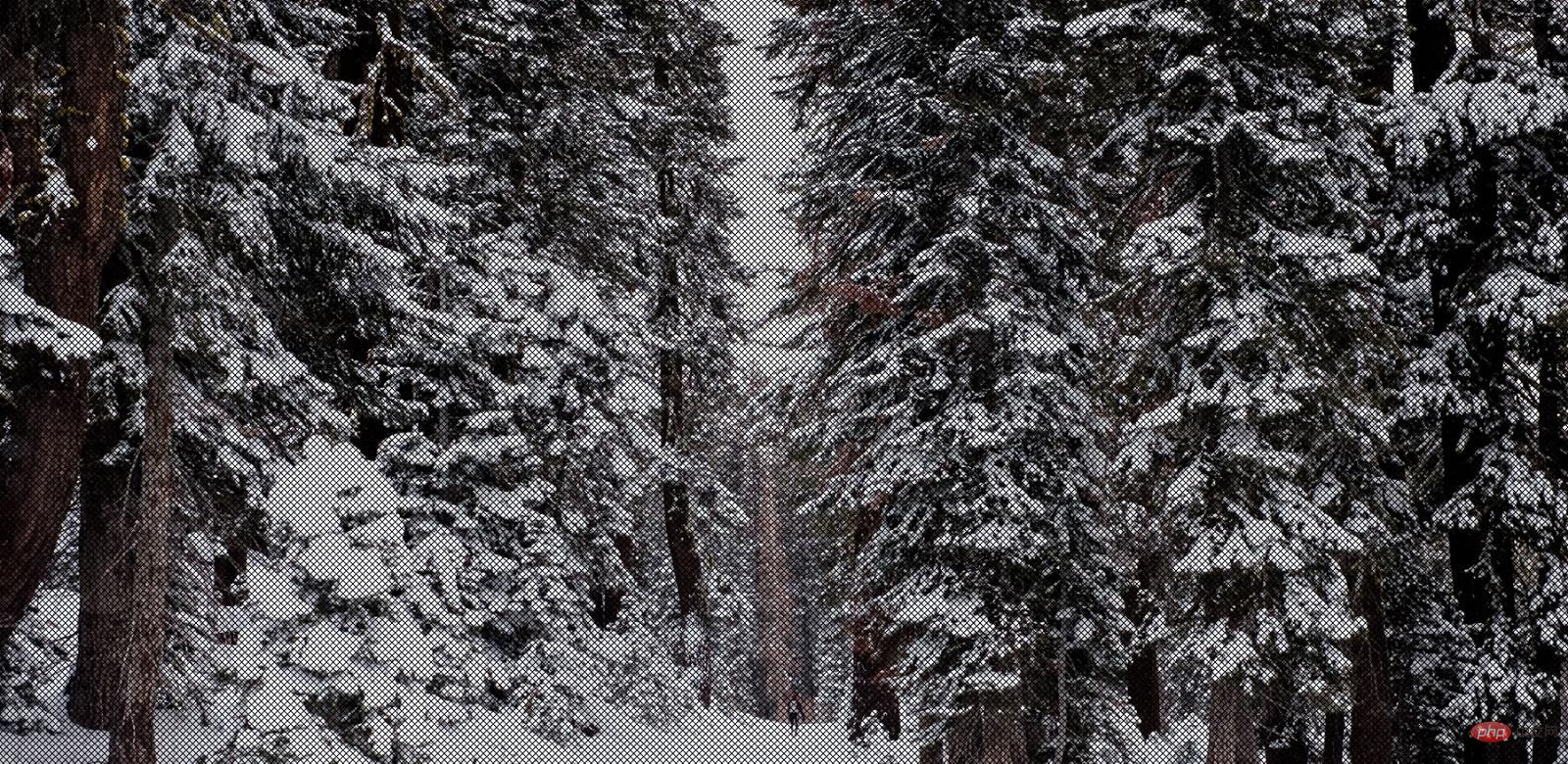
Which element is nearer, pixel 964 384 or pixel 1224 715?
pixel 1224 715

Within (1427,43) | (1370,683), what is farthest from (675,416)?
(1427,43)

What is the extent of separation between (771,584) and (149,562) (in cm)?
1669

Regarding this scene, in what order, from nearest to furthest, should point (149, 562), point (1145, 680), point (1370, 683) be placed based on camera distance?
point (149, 562)
point (1370, 683)
point (1145, 680)

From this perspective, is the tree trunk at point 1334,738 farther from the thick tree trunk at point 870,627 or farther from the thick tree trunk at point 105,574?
the thick tree trunk at point 105,574

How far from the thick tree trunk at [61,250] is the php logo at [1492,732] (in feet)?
37.2

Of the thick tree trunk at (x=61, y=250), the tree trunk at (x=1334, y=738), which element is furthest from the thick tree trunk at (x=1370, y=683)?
the thick tree trunk at (x=61, y=250)

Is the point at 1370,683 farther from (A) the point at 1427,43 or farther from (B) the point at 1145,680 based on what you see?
(A) the point at 1427,43

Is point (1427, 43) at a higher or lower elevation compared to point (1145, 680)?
higher

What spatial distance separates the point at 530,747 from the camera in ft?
37.4

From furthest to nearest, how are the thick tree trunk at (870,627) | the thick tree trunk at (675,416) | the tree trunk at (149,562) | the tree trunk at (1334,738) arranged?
the thick tree trunk at (675,416)
the tree trunk at (1334,738)
the thick tree trunk at (870,627)
the tree trunk at (149,562)

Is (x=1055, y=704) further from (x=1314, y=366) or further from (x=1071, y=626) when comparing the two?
(x=1314, y=366)

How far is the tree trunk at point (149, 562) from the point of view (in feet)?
27.9

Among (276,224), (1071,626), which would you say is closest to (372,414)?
(276,224)

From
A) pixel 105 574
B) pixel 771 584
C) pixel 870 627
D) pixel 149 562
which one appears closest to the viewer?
pixel 149 562
